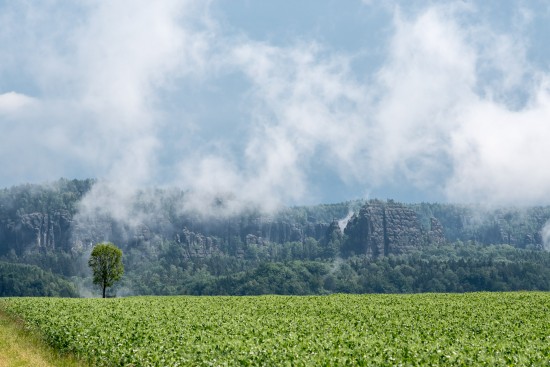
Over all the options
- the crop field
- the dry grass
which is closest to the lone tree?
the crop field

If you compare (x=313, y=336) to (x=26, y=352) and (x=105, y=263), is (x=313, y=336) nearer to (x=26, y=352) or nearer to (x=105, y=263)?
(x=26, y=352)

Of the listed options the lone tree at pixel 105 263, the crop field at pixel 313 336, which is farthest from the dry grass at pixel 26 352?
the lone tree at pixel 105 263

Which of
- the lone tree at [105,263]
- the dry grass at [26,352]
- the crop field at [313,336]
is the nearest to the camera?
the crop field at [313,336]

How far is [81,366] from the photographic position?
103 feet

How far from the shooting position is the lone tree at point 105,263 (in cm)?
10944

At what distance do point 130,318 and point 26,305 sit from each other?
26505 millimetres

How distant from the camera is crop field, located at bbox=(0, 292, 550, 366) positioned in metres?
25.8

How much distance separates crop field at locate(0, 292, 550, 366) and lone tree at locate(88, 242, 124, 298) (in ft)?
177

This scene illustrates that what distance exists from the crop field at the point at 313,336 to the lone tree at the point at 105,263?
177 feet

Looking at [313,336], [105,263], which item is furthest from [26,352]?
[105,263]

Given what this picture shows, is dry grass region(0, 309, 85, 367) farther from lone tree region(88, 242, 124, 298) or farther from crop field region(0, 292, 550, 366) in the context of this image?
lone tree region(88, 242, 124, 298)

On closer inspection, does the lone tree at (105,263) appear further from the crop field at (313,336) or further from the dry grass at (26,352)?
the dry grass at (26,352)

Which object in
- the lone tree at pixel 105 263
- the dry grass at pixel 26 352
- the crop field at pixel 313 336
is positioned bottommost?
the dry grass at pixel 26 352

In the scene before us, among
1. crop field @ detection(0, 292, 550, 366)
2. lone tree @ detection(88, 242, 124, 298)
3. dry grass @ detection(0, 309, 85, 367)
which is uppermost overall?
lone tree @ detection(88, 242, 124, 298)
